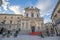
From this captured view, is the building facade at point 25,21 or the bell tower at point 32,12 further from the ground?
the bell tower at point 32,12

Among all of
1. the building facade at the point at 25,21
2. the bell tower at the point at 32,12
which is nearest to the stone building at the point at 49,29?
the building facade at the point at 25,21

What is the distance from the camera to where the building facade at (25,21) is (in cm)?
351

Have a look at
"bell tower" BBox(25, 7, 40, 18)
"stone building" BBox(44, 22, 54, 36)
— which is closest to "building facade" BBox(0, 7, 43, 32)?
"bell tower" BBox(25, 7, 40, 18)

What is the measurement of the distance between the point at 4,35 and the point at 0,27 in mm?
234

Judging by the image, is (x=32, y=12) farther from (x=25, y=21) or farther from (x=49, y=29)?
(x=49, y=29)

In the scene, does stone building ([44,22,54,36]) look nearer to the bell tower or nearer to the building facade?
the building facade

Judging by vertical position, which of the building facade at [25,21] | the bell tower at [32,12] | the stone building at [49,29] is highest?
the bell tower at [32,12]

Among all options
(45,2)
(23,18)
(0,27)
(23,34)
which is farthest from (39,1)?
(0,27)

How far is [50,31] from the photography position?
3545 mm

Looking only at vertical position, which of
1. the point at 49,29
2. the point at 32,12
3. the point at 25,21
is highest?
the point at 32,12

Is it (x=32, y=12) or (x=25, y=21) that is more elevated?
(x=32, y=12)

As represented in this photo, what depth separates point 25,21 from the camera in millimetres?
3625

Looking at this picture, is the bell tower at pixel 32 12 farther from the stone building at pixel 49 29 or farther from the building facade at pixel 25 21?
the stone building at pixel 49 29

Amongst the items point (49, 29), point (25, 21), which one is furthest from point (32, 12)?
point (49, 29)
